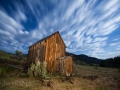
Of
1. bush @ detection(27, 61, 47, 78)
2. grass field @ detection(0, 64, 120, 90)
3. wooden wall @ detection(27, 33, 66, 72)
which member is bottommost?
grass field @ detection(0, 64, 120, 90)

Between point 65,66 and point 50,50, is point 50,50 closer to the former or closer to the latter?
point 50,50

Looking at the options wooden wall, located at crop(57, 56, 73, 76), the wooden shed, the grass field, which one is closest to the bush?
the grass field

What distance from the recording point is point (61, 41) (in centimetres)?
1872

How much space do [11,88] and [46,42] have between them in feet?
31.2

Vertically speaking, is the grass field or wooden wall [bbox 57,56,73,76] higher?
wooden wall [bbox 57,56,73,76]

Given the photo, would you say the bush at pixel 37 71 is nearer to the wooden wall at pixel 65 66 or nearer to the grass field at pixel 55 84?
the grass field at pixel 55 84

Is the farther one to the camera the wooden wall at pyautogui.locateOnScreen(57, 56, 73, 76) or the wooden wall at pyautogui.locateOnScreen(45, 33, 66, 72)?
the wooden wall at pyautogui.locateOnScreen(45, 33, 66, 72)

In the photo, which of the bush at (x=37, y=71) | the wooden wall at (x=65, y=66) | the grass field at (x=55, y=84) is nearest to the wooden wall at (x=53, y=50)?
the wooden wall at (x=65, y=66)

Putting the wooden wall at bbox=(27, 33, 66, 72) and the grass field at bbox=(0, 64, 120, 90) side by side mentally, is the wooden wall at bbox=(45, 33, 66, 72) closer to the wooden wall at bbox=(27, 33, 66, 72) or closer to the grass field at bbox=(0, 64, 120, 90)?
the wooden wall at bbox=(27, 33, 66, 72)

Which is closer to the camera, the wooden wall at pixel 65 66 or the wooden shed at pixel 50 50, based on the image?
the wooden wall at pixel 65 66

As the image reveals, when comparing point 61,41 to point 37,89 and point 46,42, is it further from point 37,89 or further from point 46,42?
point 37,89

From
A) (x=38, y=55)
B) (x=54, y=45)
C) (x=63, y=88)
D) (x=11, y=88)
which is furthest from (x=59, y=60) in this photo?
(x=11, y=88)

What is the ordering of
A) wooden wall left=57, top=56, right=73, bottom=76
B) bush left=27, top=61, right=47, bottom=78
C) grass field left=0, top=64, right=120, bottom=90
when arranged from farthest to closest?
wooden wall left=57, top=56, right=73, bottom=76
bush left=27, top=61, right=47, bottom=78
grass field left=0, top=64, right=120, bottom=90

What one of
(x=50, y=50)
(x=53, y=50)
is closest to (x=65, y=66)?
(x=53, y=50)
